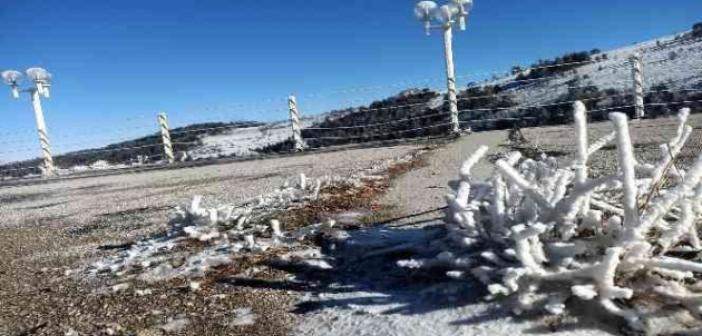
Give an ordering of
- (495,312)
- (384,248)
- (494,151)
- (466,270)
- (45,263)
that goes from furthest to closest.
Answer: (494,151)
(45,263)
(384,248)
(466,270)
(495,312)

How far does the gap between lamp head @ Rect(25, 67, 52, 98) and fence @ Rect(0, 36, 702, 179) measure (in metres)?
1.51

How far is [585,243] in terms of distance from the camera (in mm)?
1663

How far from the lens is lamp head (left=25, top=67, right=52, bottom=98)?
11.9m

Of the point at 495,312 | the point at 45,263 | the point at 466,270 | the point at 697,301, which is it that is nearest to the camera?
the point at 697,301

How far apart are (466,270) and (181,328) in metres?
0.87

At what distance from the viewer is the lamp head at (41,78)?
11.9 meters

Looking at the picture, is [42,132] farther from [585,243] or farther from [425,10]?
[585,243]

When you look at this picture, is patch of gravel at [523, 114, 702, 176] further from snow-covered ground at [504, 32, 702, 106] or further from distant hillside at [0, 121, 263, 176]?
snow-covered ground at [504, 32, 702, 106]

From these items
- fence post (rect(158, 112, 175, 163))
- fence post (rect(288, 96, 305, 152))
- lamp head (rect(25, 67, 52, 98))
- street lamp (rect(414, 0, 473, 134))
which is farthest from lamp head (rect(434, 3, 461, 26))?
lamp head (rect(25, 67, 52, 98))

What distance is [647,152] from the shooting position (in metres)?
4.70

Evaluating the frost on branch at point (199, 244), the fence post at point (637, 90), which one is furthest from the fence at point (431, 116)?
the frost on branch at point (199, 244)

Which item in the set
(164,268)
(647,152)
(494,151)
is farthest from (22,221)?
(647,152)

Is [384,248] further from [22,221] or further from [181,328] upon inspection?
[22,221]

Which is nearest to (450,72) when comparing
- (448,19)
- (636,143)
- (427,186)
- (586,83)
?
(448,19)
